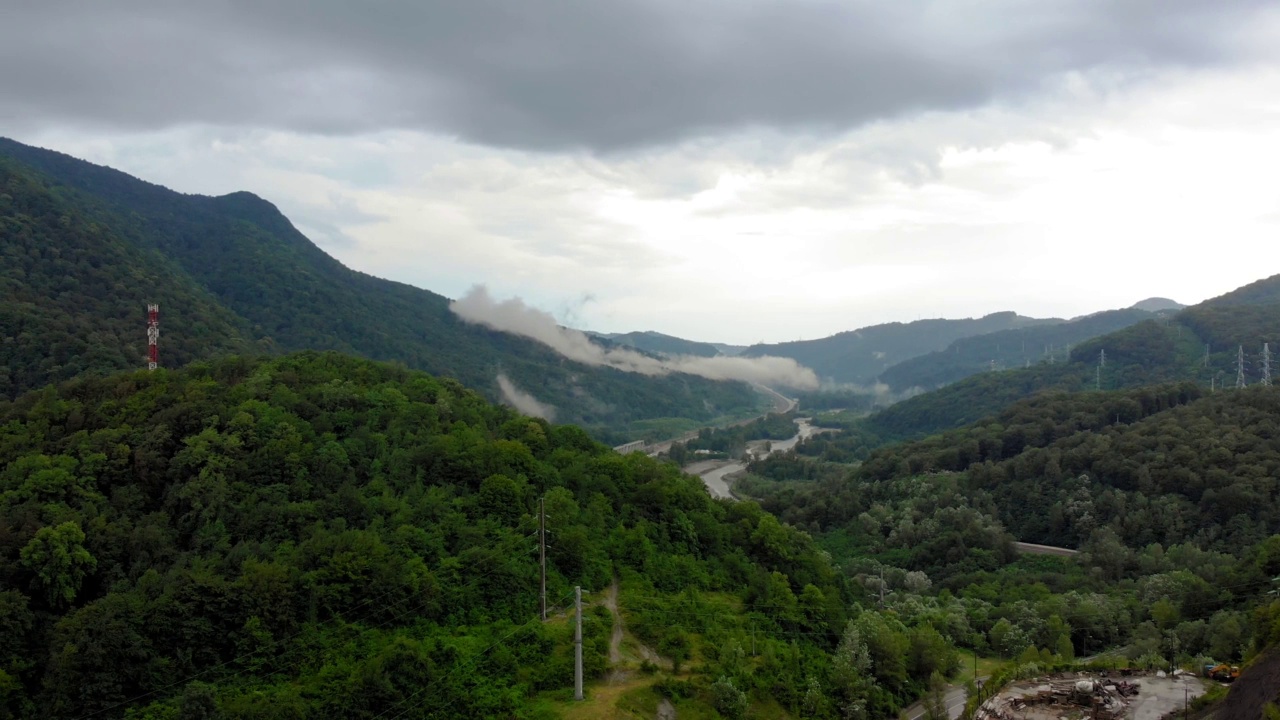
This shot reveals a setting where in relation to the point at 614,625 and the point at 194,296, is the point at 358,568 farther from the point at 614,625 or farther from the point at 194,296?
the point at 194,296

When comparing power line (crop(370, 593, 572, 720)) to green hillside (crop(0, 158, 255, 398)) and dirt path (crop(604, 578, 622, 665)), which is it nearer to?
dirt path (crop(604, 578, 622, 665))

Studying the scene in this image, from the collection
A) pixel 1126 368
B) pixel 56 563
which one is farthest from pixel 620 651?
pixel 1126 368

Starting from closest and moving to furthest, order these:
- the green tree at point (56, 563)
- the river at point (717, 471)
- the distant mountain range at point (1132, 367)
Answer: the green tree at point (56, 563) < the river at point (717, 471) < the distant mountain range at point (1132, 367)

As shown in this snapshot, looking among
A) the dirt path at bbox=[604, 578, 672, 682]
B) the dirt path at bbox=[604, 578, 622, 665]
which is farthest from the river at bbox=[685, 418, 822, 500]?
the dirt path at bbox=[604, 578, 672, 682]

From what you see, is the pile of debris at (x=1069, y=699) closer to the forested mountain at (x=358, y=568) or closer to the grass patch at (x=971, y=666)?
the forested mountain at (x=358, y=568)

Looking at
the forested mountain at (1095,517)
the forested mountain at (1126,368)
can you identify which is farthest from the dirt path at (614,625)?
the forested mountain at (1126,368)
